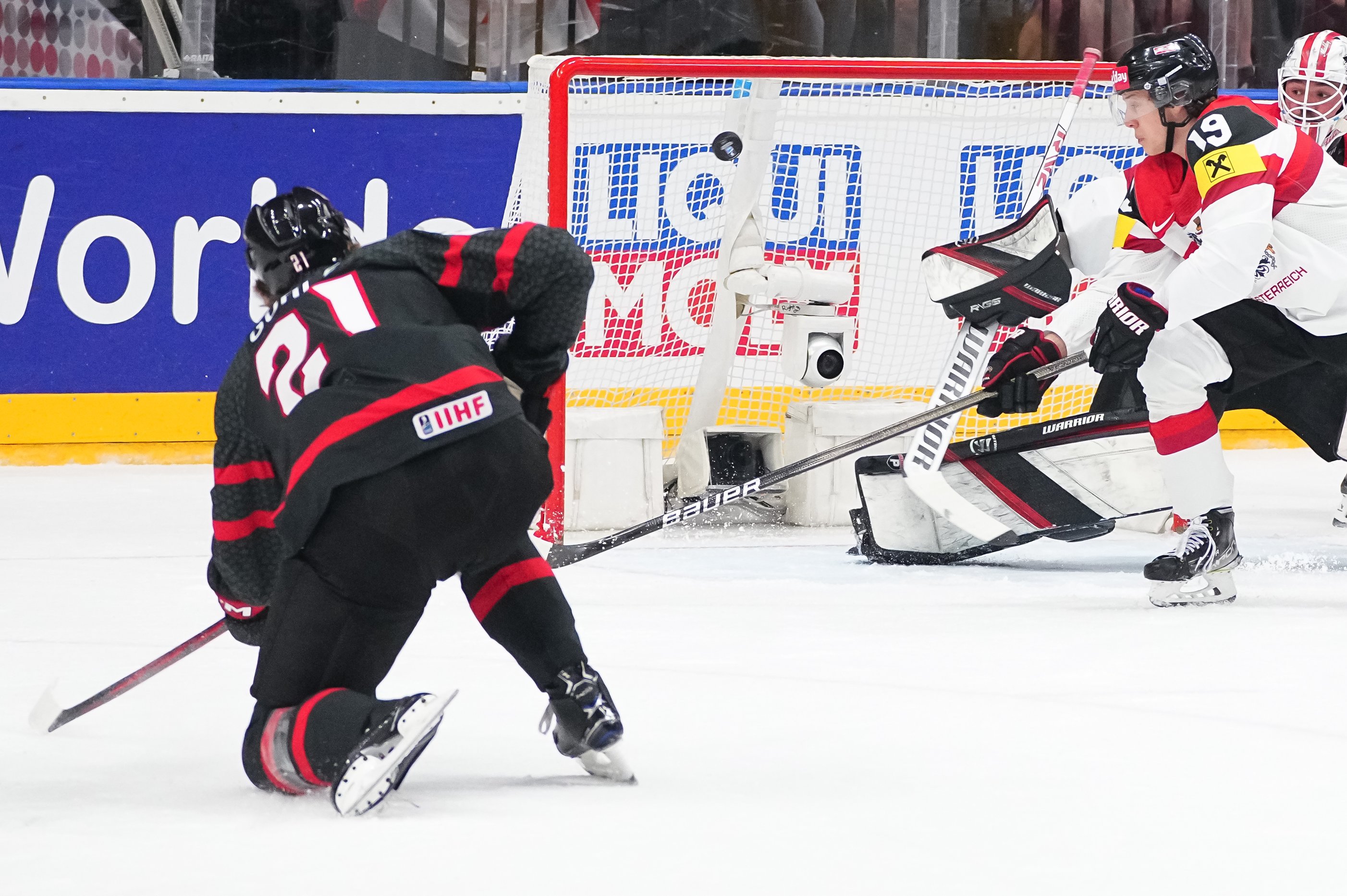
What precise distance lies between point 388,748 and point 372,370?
441mm

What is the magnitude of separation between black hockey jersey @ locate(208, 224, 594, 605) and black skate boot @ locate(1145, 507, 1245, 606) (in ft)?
5.87

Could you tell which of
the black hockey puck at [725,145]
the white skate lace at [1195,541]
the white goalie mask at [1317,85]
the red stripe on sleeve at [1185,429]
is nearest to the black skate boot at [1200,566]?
the white skate lace at [1195,541]

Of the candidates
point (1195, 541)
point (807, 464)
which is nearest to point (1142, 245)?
point (1195, 541)

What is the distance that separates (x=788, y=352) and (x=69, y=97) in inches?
106

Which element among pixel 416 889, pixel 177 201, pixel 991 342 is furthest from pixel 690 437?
pixel 416 889

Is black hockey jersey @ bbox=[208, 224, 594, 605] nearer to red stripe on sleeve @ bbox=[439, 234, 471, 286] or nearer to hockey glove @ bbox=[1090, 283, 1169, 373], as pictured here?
red stripe on sleeve @ bbox=[439, 234, 471, 286]

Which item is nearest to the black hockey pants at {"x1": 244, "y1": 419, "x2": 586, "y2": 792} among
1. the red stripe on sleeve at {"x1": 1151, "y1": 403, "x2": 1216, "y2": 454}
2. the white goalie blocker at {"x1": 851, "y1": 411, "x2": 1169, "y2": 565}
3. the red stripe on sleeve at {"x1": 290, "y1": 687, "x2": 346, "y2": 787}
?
the red stripe on sleeve at {"x1": 290, "y1": 687, "x2": 346, "y2": 787}

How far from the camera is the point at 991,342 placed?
3.98 meters

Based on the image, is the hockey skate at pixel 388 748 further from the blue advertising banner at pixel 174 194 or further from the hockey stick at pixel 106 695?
the blue advertising banner at pixel 174 194

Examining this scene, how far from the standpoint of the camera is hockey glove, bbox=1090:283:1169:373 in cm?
335

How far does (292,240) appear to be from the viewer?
2.03 m

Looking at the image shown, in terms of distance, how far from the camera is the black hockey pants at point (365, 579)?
6.22ft

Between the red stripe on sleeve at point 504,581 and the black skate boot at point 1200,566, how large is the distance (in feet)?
5.86

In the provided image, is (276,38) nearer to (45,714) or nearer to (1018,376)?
(1018,376)
